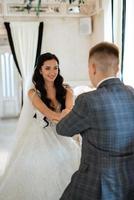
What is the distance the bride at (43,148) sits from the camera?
229cm

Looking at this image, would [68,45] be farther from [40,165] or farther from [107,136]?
[107,136]

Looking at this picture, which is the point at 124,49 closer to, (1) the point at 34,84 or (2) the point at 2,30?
(1) the point at 34,84

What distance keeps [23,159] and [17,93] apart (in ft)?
12.4

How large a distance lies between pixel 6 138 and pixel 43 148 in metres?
2.71

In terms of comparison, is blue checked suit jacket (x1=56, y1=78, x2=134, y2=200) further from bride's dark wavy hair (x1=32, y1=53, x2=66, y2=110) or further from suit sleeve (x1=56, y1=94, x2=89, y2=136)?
bride's dark wavy hair (x1=32, y1=53, x2=66, y2=110)

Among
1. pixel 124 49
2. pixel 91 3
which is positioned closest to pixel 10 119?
pixel 91 3

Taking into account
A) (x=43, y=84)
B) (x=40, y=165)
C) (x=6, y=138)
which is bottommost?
(x=6, y=138)

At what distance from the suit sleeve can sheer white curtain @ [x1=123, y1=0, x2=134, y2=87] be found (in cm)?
216

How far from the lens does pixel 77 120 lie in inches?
54.0

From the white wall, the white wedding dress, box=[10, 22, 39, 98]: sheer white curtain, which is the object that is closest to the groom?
the white wedding dress

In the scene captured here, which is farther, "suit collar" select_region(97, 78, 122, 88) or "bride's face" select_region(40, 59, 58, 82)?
"bride's face" select_region(40, 59, 58, 82)

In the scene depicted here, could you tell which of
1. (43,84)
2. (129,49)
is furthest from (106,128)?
(129,49)

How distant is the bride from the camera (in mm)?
2291

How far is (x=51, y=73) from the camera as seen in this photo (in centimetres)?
246
